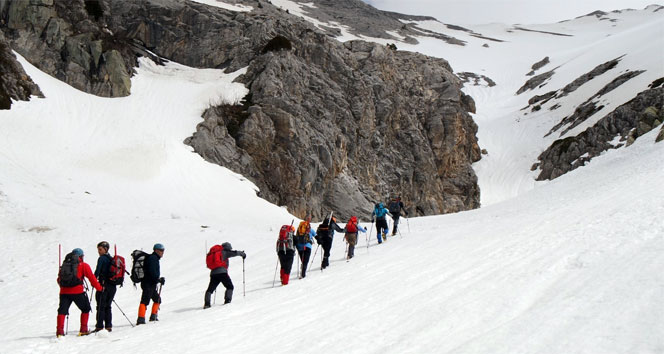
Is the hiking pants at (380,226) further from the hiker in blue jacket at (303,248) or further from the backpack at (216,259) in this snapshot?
the backpack at (216,259)

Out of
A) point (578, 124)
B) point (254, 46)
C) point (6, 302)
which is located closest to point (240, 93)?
point (254, 46)

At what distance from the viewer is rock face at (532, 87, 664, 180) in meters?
48.4

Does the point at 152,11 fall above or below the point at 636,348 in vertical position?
above

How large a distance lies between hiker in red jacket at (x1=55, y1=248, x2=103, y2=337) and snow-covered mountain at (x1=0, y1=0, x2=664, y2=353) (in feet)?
1.35

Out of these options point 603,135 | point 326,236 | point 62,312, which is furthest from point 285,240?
point 603,135

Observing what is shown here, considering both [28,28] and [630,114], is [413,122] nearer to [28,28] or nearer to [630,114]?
[630,114]

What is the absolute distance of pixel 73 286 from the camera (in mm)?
8688

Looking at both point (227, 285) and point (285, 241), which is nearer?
point (227, 285)

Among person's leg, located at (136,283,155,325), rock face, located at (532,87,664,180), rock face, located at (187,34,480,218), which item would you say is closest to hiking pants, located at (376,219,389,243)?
person's leg, located at (136,283,155,325)

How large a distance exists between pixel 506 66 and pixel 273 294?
129498mm

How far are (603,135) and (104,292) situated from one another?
5432 centimetres

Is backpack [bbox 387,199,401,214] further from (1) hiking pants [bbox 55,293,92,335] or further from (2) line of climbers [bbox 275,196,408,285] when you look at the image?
(1) hiking pants [bbox 55,293,92,335]

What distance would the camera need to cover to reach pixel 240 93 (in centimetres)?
4003

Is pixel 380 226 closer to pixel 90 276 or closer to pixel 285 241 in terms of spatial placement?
pixel 285 241
